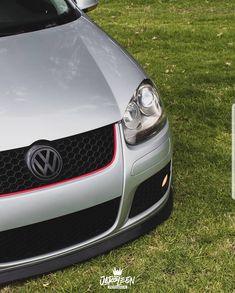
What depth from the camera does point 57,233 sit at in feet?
8.99

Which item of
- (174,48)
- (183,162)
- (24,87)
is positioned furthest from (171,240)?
(174,48)

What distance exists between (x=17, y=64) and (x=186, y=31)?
17.7 ft

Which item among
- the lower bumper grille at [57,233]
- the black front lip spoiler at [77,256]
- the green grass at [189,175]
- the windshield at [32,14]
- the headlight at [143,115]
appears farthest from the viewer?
the windshield at [32,14]

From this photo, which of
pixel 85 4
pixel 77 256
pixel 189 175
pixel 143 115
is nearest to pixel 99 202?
pixel 77 256

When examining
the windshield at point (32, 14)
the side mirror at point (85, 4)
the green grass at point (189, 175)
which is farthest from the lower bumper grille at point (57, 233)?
the side mirror at point (85, 4)

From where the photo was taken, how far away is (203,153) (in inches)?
171

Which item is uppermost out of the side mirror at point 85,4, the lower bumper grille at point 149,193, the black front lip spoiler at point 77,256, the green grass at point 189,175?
the side mirror at point 85,4

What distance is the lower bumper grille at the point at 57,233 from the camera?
264 cm

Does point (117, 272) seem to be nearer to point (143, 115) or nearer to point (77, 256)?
point (77, 256)

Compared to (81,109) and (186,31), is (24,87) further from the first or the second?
(186,31)

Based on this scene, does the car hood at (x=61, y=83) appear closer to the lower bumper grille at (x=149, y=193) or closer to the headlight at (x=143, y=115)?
the headlight at (x=143, y=115)

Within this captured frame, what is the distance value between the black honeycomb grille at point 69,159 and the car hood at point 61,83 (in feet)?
0.12

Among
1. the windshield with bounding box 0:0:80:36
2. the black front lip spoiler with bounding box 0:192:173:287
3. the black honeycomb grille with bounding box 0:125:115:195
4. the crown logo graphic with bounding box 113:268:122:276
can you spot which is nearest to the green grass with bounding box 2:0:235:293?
the crown logo graphic with bounding box 113:268:122:276

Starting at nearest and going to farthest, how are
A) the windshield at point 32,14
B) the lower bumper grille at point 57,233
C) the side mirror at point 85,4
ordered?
the lower bumper grille at point 57,233
the windshield at point 32,14
the side mirror at point 85,4
